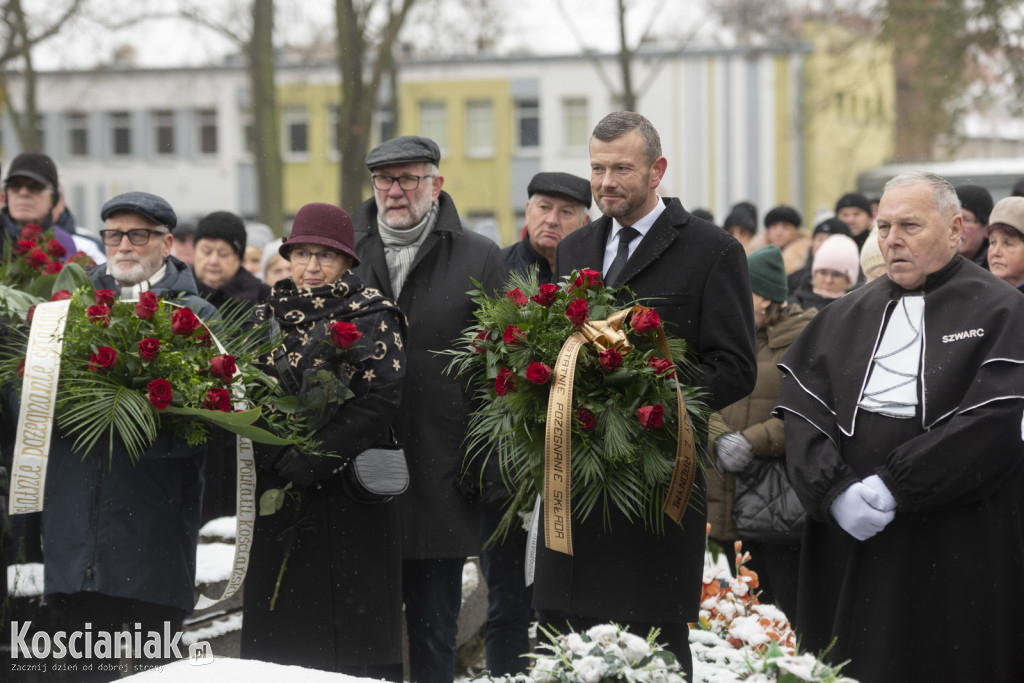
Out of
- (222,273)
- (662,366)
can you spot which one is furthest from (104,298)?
(222,273)

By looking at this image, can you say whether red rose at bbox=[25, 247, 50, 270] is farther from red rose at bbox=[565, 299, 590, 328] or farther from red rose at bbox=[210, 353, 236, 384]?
red rose at bbox=[565, 299, 590, 328]

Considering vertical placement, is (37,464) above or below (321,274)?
below

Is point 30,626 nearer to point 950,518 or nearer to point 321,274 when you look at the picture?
point 321,274

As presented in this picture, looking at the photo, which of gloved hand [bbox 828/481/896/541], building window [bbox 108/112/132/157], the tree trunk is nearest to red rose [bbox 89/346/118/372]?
gloved hand [bbox 828/481/896/541]

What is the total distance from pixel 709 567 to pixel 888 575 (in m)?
2.08

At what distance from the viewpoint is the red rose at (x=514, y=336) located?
4148 mm

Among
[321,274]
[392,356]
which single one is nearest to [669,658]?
[392,356]

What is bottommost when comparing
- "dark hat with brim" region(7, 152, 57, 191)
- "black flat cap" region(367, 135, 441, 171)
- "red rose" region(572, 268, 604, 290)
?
"red rose" region(572, 268, 604, 290)

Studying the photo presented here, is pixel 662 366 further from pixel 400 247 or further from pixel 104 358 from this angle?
pixel 104 358

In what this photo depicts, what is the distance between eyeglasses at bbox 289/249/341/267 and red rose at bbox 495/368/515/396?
1.23 metres

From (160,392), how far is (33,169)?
A: 11.1 feet

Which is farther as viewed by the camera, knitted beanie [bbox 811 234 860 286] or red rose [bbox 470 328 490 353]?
knitted beanie [bbox 811 234 860 286]

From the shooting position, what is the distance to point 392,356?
4.94 metres

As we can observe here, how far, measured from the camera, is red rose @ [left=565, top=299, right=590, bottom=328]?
401 centimetres
